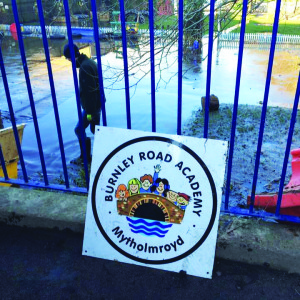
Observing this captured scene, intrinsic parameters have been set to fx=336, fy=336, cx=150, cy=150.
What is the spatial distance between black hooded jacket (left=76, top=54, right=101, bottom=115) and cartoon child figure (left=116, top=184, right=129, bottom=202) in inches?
116

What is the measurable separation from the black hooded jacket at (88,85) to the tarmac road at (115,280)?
9.50 ft

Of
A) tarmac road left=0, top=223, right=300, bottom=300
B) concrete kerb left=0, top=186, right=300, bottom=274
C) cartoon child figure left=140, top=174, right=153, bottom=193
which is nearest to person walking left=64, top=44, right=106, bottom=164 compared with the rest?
concrete kerb left=0, top=186, right=300, bottom=274

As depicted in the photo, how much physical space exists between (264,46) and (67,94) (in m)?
12.2

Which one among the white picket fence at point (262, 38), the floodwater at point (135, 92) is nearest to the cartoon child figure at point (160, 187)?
the floodwater at point (135, 92)

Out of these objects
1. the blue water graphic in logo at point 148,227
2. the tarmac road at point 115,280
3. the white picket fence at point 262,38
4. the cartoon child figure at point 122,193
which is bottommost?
the white picket fence at point 262,38

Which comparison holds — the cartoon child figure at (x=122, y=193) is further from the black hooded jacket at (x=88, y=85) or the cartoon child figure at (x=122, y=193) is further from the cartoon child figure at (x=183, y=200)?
the black hooded jacket at (x=88, y=85)

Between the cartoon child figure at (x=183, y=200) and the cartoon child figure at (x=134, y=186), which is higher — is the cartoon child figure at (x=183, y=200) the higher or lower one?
the lower one

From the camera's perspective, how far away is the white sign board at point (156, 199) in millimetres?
1836

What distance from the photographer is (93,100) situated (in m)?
4.94

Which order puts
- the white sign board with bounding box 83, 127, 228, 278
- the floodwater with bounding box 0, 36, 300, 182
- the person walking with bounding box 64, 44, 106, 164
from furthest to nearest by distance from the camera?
the floodwater with bounding box 0, 36, 300, 182 < the person walking with bounding box 64, 44, 106, 164 < the white sign board with bounding box 83, 127, 228, 278

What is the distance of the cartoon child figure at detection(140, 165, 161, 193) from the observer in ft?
6.19

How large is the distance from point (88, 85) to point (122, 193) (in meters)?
3.16

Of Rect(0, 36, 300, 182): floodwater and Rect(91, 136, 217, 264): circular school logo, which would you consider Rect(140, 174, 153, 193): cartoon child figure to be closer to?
Rect(91, 136, 217, 264): circular school logo

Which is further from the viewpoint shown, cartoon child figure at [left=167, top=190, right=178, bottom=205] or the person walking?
the person walking
